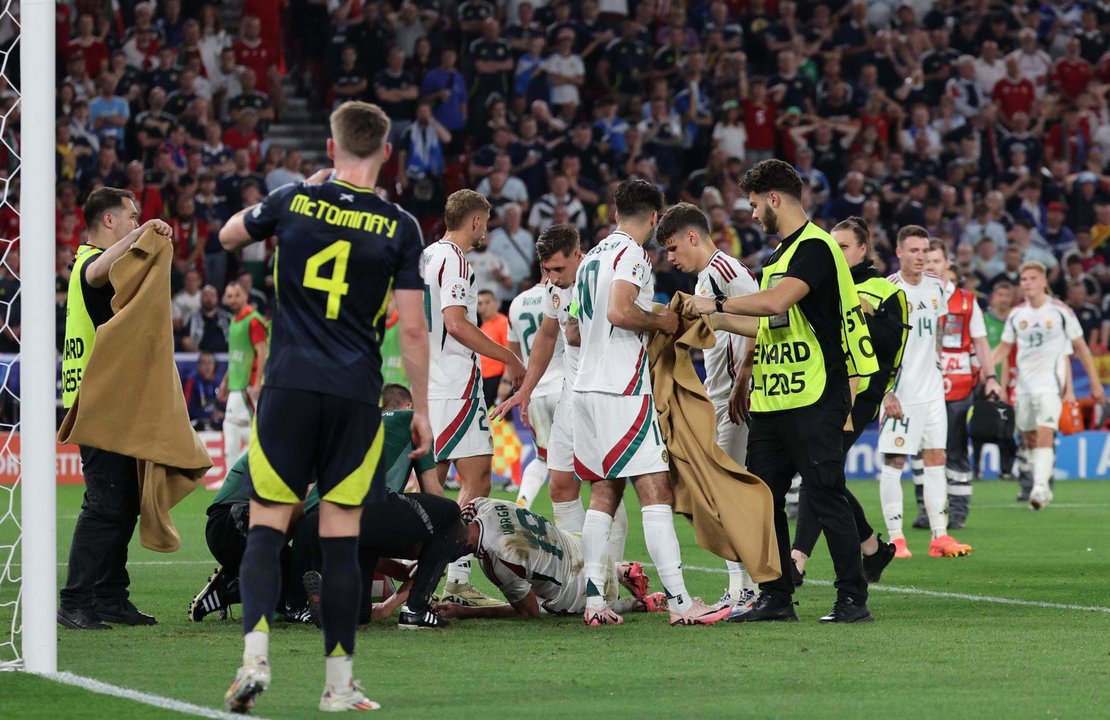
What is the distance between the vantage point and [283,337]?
575 cm

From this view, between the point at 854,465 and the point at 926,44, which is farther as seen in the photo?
the point at 926,44

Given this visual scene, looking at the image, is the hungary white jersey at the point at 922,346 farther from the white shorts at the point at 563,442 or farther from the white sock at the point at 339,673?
the white sock at the point at 339,673

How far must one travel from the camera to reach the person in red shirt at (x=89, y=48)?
22.1 m

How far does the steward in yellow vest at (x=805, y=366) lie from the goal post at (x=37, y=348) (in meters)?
3.03

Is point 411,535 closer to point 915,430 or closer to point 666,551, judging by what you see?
point 666,551

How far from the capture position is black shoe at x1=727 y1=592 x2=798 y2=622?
27.2ft

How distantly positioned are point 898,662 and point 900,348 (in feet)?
12.9

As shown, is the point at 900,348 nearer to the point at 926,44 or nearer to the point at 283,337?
the point at 283,337

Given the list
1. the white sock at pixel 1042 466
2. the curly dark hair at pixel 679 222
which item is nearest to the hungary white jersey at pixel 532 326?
the curly dark hair at pixel 679 222

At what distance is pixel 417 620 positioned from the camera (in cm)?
800

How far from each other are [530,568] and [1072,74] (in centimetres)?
2076

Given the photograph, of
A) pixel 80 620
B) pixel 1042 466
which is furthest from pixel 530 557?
pixel 1042 466

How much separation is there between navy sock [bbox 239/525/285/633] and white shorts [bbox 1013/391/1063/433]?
39.4 feet

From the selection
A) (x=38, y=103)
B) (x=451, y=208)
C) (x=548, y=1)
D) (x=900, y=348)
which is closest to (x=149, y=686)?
(x=38, y=103)
